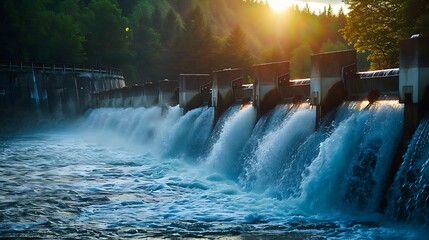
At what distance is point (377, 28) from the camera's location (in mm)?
36688

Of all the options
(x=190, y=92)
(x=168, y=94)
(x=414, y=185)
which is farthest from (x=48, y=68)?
(x=414, y=185)

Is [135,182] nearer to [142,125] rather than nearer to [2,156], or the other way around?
[2,156]

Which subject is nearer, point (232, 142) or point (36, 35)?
point (232, 142)

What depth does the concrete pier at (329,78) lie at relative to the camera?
14789 millimetres

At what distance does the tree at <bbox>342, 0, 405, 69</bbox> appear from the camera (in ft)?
115

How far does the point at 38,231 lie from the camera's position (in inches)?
404

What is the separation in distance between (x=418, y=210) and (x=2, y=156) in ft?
70.7

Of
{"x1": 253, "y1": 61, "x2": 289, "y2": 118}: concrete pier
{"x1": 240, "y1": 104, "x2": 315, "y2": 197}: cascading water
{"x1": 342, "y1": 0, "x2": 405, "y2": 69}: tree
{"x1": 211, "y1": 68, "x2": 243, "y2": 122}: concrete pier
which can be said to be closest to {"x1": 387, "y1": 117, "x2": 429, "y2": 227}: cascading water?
{"x1": 240, "y1": 104, "x2": 315, "y2": 197}: cascading water

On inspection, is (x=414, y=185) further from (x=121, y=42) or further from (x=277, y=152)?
(x=121, y=42)

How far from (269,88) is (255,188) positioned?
5276mm

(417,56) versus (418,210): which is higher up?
(417,56)

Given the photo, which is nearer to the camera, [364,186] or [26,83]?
[364,186]

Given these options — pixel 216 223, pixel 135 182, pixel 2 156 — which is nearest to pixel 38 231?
pixel 216 223

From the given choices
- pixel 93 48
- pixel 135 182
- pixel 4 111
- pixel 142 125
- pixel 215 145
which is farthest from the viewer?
pixel 93 48
